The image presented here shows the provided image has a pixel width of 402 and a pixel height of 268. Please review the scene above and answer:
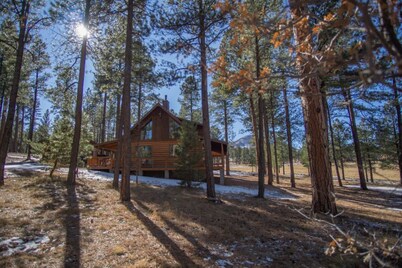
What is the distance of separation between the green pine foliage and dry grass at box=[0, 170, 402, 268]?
14.5ft

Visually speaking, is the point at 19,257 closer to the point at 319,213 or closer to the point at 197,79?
the point at 319,213

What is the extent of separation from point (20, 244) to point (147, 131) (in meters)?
16.1

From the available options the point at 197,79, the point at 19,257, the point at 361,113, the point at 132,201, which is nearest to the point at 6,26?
the point at 197,79

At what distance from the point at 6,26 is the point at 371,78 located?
1419 cm

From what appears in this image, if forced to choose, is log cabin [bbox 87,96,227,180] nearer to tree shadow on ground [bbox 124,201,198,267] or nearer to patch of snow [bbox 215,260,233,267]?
tree shadow on ground [bbox 124,201,198,267]

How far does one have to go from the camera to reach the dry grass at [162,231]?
3.94 m

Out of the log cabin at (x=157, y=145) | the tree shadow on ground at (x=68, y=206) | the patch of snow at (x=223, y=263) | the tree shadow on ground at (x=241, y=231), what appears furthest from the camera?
the log cabin at (x=157, y=145)

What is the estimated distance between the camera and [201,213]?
707cm

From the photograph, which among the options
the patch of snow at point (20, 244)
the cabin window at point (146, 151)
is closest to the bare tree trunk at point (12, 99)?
the patch of snow at point (20, 244)

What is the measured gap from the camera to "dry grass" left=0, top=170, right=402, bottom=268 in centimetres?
394

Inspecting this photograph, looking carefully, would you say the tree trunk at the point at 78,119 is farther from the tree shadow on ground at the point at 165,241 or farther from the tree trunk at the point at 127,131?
the tree shadow on ground at the point at 165,241

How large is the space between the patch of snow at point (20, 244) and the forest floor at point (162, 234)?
2cm

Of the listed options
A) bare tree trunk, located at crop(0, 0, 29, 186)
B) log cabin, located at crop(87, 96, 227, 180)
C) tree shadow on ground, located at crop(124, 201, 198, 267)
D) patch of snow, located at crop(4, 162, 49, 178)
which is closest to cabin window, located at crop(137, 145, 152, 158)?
log cabin, located at crop(87, 96, 227, 180)

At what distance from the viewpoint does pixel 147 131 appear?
794 inches
